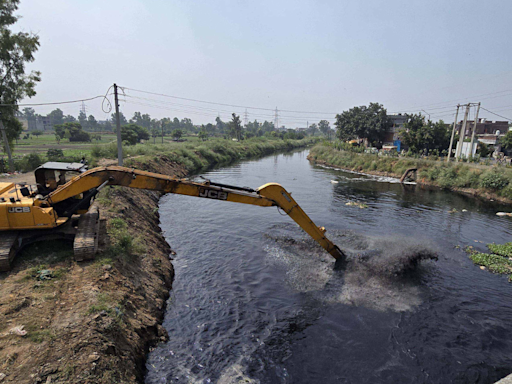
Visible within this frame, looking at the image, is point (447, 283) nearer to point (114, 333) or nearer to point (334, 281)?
point (334, 281)

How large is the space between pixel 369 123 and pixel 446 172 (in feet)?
84.6

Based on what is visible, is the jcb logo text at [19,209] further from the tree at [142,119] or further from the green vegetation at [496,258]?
the tree at [142,119]

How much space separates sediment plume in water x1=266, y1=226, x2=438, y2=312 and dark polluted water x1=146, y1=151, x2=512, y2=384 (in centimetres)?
5

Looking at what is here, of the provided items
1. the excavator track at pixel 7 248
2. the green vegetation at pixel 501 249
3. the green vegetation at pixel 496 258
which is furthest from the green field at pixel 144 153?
the green vegetation at pixel 501 249

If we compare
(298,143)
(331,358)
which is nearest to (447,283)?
(331,358)

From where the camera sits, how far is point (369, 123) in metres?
56.1

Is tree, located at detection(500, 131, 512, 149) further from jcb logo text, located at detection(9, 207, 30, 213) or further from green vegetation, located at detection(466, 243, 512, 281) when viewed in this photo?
jcb logo text, located at detection(9, 207, 30, 213)

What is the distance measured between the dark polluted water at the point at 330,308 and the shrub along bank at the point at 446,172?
38.0 feet

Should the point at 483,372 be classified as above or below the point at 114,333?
below

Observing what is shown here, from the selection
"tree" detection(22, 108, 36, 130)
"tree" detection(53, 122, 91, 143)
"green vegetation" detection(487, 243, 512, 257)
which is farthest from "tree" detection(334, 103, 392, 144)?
"tree" detection(22, 108, 36, 130)

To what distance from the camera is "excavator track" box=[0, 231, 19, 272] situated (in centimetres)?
779

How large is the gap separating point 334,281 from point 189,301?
545 centimetres

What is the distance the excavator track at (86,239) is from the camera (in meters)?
8.48

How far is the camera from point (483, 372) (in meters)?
7.47
